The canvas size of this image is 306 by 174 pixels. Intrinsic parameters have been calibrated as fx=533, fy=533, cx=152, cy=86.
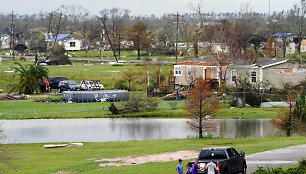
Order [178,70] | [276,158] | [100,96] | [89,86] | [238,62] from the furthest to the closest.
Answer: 1. [178,70]
2. [89,86]
3. [238,62]
4. [100,96]
5. [276,158]

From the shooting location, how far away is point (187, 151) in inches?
A: 1258

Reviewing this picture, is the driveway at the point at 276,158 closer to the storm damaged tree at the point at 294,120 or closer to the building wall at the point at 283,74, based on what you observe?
the storm damaged tree at the point at 294,120

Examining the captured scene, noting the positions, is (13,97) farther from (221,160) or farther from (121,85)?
(221,160)

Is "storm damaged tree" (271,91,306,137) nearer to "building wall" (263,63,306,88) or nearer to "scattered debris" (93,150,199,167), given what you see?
"scattered debris" (93,150,199,167)

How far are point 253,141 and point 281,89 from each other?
1106 inches

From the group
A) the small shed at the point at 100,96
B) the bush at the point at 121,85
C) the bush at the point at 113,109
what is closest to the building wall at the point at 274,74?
the small shed at the point at 100,96

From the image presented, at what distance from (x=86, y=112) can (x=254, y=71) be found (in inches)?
890

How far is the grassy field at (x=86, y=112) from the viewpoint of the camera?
178 ft

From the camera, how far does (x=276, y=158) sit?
27.1m

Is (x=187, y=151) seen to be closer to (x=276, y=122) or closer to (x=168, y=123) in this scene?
(x=276, y=122)

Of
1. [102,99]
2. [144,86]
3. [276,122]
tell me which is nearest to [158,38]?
[144,86]

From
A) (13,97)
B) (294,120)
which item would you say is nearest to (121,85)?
(13,97)

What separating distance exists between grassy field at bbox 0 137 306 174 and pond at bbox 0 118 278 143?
162 inches

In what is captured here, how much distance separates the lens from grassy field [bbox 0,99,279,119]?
54.3 metres
